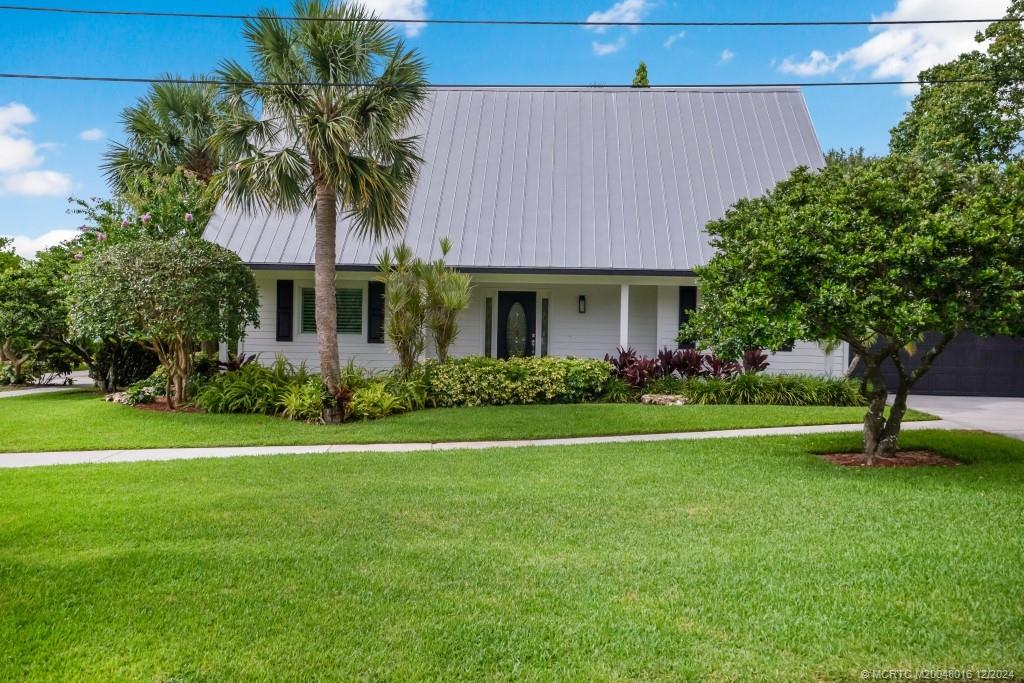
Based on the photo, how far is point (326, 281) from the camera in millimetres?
11688

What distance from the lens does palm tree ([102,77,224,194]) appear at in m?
19.7

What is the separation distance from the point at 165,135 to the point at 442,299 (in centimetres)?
1129

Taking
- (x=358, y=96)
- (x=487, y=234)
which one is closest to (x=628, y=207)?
(x=487, y=234)

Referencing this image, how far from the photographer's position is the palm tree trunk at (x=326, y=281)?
37.9ft

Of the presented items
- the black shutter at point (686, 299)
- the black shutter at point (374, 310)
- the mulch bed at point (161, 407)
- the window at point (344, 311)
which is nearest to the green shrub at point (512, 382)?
the black shutter at point (374, 310)

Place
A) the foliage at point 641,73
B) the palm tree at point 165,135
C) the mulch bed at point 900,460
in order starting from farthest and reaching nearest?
the foliage at point 641,73 → the palm tree at point 165,135 → the mulch bed at point 900,460

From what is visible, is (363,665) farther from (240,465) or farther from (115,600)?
(240,465)

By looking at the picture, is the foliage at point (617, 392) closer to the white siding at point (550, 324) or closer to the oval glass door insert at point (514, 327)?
the white siding at point (550, 324)

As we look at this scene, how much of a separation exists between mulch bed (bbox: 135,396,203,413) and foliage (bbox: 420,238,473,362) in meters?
4.35

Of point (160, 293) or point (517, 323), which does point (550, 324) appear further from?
point (160, 293)

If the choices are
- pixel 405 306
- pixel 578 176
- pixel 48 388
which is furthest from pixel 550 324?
pixel 48 388

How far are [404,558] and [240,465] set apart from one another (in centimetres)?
405

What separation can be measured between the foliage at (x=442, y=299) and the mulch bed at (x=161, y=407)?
4.35 metres

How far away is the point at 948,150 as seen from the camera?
20.3 m
